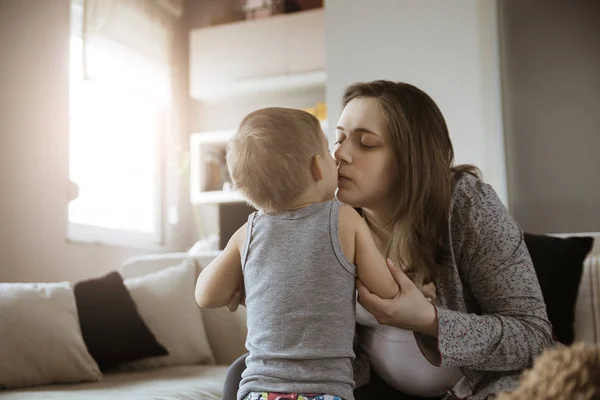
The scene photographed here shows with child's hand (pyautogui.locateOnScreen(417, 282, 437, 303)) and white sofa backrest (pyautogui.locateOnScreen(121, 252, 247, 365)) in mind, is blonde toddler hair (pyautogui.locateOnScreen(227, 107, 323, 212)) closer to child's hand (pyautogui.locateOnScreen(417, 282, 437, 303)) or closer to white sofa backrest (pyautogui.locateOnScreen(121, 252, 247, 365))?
child's hand (pyautogui.locateOnScreen(417, 282, 437, 303))

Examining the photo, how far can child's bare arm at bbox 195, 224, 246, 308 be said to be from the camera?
3.78ft

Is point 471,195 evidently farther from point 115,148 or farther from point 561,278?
point 115,148

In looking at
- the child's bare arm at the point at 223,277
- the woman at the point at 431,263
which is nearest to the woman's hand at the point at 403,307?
the woman at the point at 431,263

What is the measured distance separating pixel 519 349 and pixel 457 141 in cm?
211

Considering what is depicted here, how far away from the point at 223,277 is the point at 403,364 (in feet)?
1.31

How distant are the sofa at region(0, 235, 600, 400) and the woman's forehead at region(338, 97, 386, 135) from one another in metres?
0.60

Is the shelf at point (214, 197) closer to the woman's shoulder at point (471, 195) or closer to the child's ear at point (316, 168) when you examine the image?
the woman's shoulder at point (471, 195)

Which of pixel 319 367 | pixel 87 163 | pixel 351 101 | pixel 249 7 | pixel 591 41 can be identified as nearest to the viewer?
pixel 319 367

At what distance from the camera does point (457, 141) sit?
10.4 ft

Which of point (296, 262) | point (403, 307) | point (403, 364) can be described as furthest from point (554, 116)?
point (296, 262)

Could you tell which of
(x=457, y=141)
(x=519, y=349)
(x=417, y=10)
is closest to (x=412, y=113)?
(x=519, y=349)

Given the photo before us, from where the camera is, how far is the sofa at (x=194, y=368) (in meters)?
1.49

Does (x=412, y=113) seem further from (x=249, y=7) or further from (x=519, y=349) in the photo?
(x=249, y=7)

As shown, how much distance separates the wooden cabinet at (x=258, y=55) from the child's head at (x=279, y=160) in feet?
11.7
